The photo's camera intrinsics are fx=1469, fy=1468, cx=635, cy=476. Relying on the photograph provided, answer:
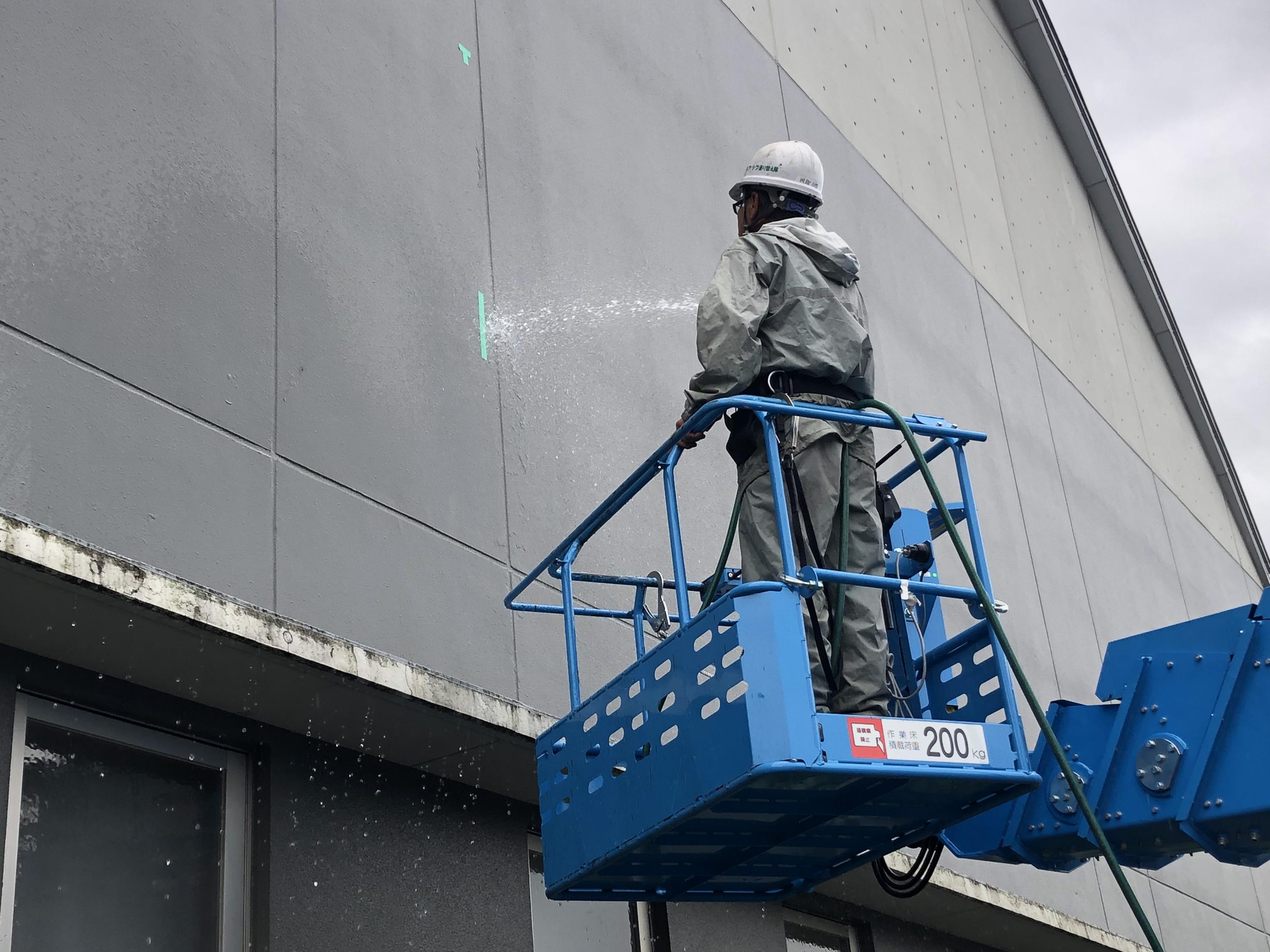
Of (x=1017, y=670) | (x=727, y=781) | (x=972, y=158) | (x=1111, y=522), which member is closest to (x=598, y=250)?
(x=1017, y=670)

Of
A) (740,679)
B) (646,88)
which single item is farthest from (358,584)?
(646,88)

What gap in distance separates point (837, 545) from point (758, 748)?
1.15 meters

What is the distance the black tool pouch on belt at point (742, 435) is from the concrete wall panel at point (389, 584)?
1796 mm

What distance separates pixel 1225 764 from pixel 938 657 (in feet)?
3.96

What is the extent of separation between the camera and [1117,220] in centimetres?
2067

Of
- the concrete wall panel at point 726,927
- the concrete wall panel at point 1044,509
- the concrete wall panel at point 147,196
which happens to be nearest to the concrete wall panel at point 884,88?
the concrete wall panel at point 1044,509

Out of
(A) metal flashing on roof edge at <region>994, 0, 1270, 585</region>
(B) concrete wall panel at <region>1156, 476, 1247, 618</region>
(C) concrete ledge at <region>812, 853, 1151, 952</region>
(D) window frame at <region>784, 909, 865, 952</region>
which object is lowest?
(D) window frame at <region>784, 909, 865, 952</region>

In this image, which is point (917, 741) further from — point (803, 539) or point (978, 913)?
point (978, 913)

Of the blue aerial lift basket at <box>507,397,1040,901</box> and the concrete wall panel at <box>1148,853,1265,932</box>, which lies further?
the concrete wall panel at <box>1148,853,1265,932</box>

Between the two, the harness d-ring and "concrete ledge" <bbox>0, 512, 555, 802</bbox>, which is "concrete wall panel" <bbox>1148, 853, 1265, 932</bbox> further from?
the harness d-ring

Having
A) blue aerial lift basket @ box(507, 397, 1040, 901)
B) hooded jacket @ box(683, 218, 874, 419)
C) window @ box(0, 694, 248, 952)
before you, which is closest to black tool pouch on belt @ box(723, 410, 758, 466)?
hooded jacket @ box(683, 218, 874, 419)

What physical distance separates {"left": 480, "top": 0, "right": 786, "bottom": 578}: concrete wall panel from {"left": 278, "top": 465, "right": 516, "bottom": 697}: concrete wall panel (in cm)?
48

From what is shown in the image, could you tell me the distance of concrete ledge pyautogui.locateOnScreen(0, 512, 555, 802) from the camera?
4.77 m

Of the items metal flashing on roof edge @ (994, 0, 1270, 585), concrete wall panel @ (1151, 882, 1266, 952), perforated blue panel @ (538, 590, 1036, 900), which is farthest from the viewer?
metal flashing on roof edge @ (994, 0, 1270, 585)
